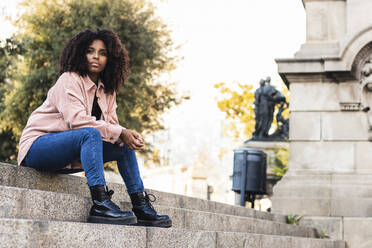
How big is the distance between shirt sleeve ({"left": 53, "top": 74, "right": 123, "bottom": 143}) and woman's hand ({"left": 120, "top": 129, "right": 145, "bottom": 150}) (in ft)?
0.17

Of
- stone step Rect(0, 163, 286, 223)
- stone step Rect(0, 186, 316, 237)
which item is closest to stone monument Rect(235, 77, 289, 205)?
stone step Rect(0, 163, 286, 223)

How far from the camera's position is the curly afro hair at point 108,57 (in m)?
5.28

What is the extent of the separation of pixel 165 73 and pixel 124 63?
1903cm

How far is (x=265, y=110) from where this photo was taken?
19609 millimetres

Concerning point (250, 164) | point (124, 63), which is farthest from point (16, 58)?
point (124, 63)

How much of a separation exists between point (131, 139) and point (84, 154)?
0.44m

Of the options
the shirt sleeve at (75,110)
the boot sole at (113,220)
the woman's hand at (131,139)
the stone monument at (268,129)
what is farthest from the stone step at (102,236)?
the stone monument at (268,129)

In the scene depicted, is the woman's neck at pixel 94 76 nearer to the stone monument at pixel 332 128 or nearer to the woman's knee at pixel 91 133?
the woman's knee at pixel 91 133

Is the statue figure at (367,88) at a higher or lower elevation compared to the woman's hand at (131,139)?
higher


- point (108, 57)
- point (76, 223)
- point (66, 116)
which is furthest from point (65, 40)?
point (76, 223)

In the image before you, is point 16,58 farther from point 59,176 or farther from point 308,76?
point 59,176

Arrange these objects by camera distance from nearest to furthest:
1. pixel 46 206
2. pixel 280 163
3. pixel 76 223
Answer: pixel 76 223 → pixel 46 206 → pixel 280 163

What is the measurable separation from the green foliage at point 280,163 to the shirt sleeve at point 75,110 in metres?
12.0

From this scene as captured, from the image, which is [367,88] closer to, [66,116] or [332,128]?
[332,128]
